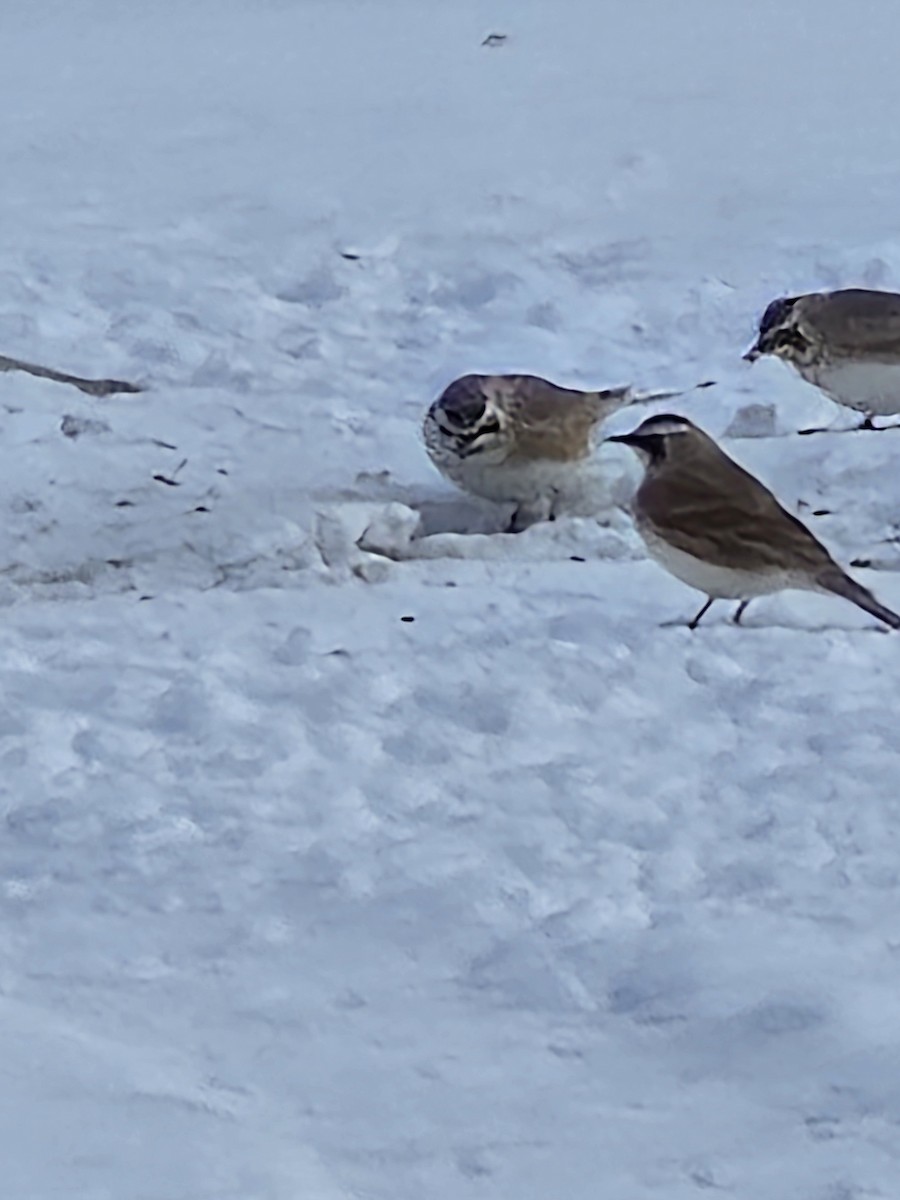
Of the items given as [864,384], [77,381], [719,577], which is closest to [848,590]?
[719,577]

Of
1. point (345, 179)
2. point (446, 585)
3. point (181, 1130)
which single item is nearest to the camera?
point (181, 1130)

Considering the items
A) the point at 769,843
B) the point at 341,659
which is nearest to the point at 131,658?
the point at 341,659

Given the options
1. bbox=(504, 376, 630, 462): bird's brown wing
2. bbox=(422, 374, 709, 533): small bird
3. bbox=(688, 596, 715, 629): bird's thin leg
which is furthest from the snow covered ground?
bbox=(504, 376, 630, 462): bird's brown wing

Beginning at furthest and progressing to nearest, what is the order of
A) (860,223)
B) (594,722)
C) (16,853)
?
(860,223), (594,722), (16,853)

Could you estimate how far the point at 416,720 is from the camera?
4.20 meters

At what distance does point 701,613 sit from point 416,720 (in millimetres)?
846

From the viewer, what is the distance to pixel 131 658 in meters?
4.45

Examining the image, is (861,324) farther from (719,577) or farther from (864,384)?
(719,577)

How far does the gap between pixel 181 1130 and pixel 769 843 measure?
1.31 meters

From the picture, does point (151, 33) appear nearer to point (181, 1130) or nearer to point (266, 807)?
point (266, 807)

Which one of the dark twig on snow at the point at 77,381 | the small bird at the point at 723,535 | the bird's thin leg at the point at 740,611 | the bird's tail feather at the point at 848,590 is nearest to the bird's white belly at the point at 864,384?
the small bird at the point at 723,535

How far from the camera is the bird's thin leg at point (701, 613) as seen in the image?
15.1 ft

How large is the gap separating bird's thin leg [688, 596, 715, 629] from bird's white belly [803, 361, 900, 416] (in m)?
1.23

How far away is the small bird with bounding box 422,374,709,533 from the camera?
17.3 ft
